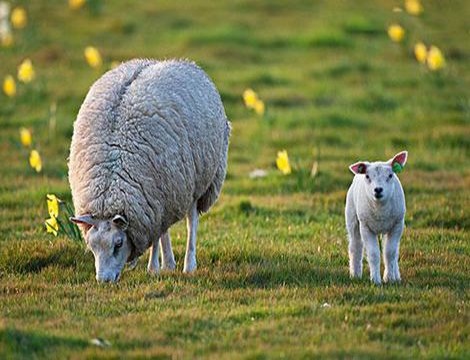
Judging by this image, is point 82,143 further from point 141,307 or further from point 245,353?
point 245,353

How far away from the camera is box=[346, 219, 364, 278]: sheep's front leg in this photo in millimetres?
9219

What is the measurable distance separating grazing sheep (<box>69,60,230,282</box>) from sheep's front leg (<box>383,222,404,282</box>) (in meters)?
1.87

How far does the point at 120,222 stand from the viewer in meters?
8.75

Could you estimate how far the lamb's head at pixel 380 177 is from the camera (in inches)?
336

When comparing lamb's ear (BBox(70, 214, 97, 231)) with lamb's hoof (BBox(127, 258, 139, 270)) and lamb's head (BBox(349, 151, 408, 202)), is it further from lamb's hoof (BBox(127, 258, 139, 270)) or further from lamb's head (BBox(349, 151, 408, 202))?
lamb's head (BBox(349, 151, 408, 202))

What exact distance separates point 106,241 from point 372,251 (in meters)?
2.28

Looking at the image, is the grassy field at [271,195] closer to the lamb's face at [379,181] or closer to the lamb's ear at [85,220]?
the lamb's ear at [85,220]

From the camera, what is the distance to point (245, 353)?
685cm

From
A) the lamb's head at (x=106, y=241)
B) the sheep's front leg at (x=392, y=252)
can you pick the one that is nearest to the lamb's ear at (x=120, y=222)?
the lamb's head at (x=106, y=241)

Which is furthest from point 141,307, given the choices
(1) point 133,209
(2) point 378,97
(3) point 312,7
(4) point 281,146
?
(3) point 312,7

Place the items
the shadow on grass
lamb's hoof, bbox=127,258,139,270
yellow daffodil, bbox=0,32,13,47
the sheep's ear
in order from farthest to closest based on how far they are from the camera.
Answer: yellow daffodil, bbox=0,32,13,47, lamb's hoof, bbox=127,258,139,270, the sheep's ear, the shadow on grass

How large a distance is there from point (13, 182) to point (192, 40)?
1052cm

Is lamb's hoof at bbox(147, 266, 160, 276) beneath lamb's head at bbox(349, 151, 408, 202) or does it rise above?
beneath

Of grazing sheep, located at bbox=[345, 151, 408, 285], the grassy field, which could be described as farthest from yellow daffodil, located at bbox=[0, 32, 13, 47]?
grazing sheep, located at bbox=[345, 151, 408, 285]
